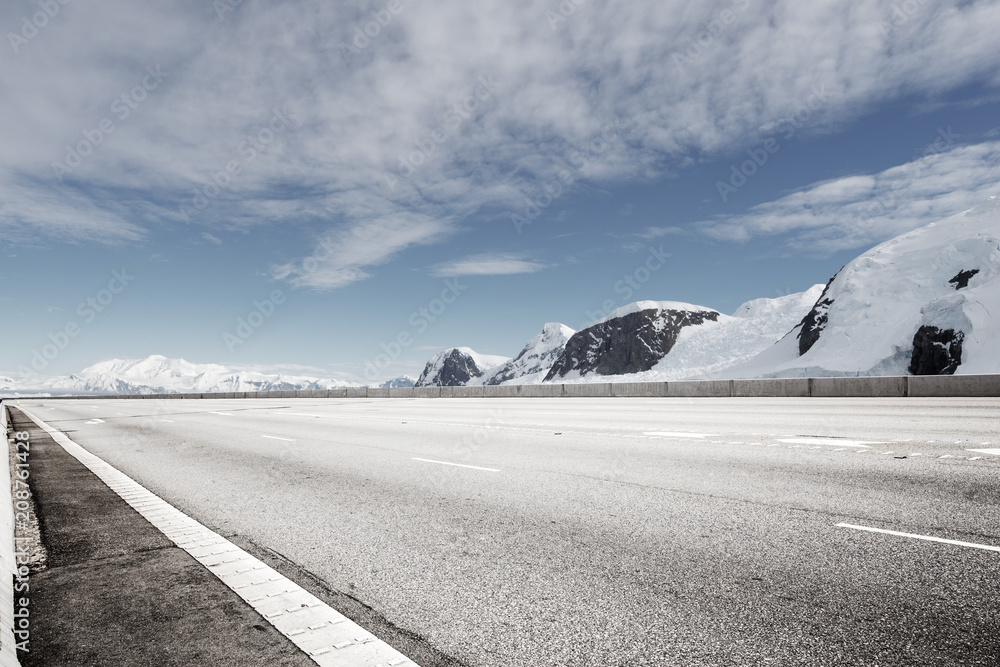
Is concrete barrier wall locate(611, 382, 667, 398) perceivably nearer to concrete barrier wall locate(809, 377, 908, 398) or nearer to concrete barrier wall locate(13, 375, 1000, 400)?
concrete barrier wall locate(13, 375, 1000, 400)

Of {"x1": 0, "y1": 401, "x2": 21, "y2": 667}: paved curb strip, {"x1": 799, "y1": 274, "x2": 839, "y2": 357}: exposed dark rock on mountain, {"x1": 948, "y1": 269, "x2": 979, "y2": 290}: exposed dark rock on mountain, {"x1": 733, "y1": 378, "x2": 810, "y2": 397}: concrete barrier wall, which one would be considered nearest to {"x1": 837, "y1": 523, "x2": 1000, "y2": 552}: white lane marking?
{"x1": 0, "y1": 401, "x2": 21, "y2": 667}: paved curb strip

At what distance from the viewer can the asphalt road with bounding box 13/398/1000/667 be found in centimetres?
303

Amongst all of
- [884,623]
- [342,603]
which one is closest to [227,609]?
[342,603]

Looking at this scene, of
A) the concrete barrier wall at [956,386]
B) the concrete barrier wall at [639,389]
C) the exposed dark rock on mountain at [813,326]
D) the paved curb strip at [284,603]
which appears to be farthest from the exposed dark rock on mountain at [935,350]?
the paved curb strip at [284,603]

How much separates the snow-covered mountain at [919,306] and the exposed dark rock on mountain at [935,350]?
0.10 meters

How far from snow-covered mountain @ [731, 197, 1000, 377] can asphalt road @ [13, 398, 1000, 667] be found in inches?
2518

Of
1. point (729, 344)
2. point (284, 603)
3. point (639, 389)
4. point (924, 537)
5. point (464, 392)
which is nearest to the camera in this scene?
point (284, 603)

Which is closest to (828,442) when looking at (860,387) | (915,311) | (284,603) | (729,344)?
(284,603)

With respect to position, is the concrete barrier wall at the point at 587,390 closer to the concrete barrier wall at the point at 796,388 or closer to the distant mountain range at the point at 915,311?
the concrete barrier wall at the point at 796,388

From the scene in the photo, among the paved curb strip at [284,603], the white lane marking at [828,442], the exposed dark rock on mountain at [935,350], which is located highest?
the exposed dark rock on mountain at [935,350]

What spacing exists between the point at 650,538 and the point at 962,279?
321 ft

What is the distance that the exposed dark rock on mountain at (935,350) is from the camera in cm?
6912

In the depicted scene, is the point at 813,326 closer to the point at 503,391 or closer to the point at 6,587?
the point at 503,391

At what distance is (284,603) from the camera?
360 cm
